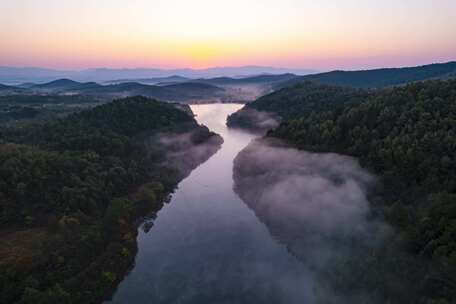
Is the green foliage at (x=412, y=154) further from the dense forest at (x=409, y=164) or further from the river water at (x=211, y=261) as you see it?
the river water at (x=211, y=261)

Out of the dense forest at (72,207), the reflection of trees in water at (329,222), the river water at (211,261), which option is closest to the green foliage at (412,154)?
the reflection of trees in water at (329,222)

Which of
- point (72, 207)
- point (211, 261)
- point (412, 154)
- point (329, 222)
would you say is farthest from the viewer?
point (412, 154)

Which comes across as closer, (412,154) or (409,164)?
(409,164)

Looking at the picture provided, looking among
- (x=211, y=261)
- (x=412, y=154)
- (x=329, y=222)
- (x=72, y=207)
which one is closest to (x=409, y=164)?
(x=412, y=154)

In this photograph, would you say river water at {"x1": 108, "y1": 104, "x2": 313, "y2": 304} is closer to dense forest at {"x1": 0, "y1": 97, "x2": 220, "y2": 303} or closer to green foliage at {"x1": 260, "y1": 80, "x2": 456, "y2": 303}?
dense forest at {"x1": 0, "y1": 97, "x2": 220, "y2": 303}

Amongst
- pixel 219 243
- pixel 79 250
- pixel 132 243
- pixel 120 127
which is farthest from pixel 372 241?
pixel 120 127

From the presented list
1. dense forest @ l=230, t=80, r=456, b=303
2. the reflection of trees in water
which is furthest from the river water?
dense forest @ l=230, t=80, r=456, b=303

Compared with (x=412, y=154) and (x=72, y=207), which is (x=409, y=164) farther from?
(x=72, y=207)

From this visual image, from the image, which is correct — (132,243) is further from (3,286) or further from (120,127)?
(120,127)
